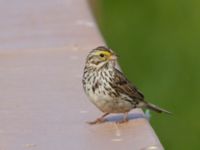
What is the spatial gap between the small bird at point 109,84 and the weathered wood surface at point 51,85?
0.07 meters

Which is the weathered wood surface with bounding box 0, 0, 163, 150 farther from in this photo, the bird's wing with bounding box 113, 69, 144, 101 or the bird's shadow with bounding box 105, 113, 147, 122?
the bird's wing with bounding box 113, 69, 144, 101

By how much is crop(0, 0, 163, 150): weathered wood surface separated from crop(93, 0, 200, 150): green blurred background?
1685 mm

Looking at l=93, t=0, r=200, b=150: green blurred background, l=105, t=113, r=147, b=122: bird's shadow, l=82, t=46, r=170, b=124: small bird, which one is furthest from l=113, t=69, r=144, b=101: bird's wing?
l=93, t=0, r=200, b=150: green blurred background

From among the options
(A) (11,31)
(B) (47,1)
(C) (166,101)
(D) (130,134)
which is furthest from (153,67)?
(D) (130,134)

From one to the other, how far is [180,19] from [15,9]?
457 centimetres

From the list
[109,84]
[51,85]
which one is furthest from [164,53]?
[51,85]

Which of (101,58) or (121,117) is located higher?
(101,58)

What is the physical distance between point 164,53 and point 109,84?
5569mm

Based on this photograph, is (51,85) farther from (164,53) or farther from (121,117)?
(164,53)

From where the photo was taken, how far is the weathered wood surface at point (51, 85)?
643cm

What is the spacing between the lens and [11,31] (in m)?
9.07

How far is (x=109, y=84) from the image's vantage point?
765cm

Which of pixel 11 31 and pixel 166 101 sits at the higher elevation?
pixel 11 31

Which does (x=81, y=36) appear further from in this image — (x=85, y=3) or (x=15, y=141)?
(x=15, y=141)
